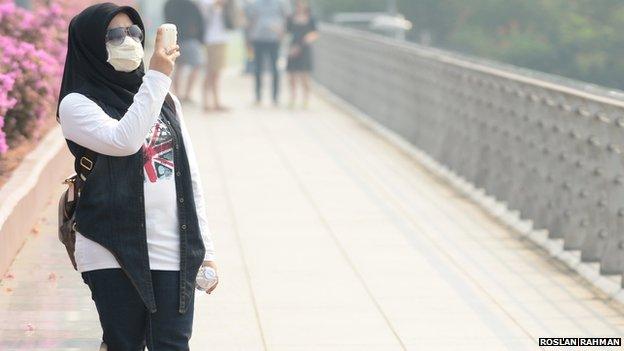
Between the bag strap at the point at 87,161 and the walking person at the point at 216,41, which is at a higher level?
the bag strap at the point at 87,161

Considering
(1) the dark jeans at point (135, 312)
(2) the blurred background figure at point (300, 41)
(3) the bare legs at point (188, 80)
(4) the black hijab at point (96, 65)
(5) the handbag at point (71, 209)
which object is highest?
(4) the black hijab at point (96, 65)

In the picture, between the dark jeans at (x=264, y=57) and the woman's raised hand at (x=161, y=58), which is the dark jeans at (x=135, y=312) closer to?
the woman's raised hand at (x=161, y=58)

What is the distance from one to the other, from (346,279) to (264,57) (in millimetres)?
13427

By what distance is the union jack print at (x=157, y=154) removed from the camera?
190 inches

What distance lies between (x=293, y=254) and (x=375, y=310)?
6.17ft

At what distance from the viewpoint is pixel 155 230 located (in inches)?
190

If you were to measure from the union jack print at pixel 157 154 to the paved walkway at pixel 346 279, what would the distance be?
245 cm

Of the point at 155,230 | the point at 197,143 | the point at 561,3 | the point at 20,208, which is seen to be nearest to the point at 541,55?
the point at 561,3

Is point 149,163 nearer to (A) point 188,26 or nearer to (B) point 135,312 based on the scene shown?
(B) point 135,312

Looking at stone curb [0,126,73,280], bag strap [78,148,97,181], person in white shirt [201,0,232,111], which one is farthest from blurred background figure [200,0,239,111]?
bag strap [78,148,97,181]

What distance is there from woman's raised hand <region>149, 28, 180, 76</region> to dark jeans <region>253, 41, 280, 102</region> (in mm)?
17249

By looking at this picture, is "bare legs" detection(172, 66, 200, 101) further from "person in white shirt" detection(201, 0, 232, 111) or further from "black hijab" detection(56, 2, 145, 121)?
"black hijab" detection(56, 2, 145, 121)

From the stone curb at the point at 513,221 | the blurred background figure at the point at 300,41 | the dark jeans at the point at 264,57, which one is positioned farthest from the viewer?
the dark jeans at the point at 264,57

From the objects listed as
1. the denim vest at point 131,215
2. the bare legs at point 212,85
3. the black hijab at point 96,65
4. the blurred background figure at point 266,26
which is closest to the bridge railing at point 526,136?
the bare legs at point 212,85
